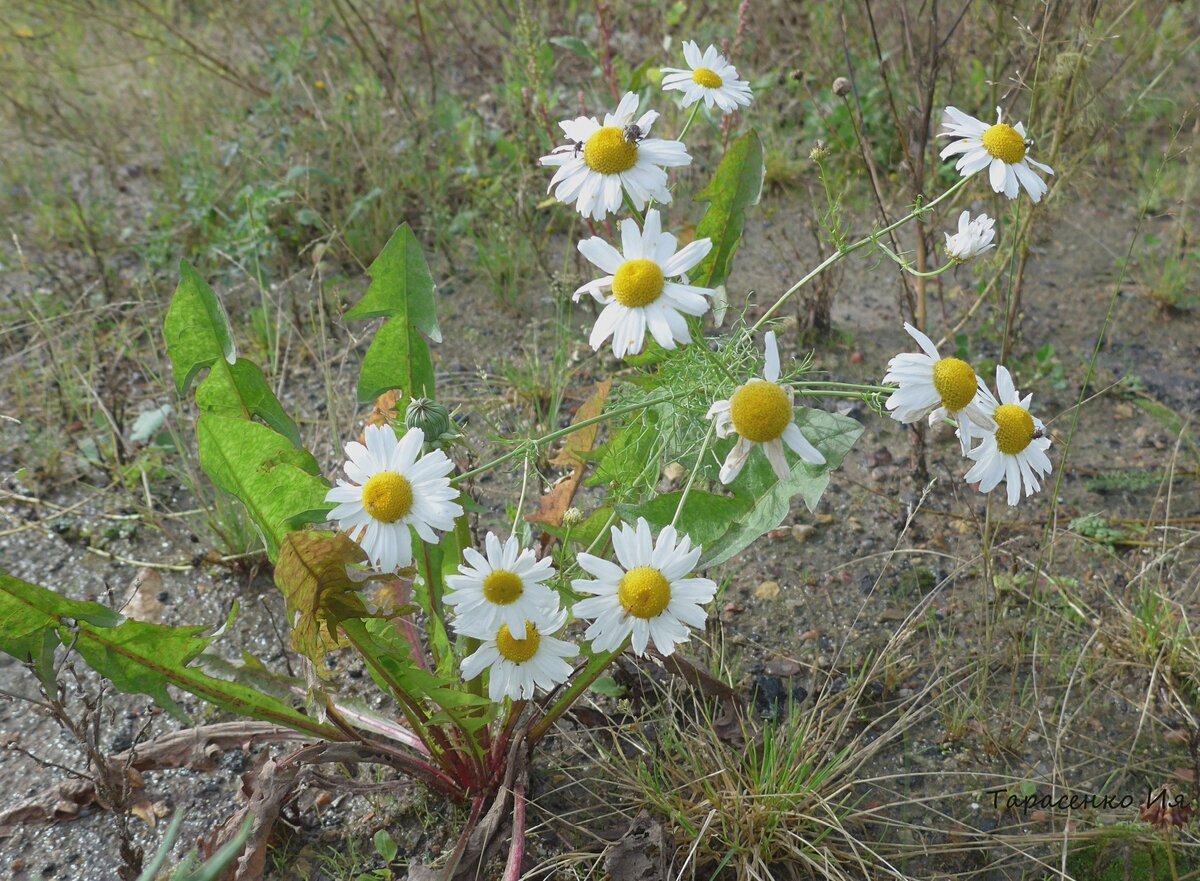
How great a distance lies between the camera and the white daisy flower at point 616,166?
1.48 metres

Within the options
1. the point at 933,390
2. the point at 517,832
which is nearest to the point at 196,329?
the point at 517,832

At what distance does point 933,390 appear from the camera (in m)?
1.35

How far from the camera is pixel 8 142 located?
158 inches

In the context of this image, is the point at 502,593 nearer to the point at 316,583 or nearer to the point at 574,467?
the point at 316,583

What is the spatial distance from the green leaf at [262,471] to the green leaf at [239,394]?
169 millimetres

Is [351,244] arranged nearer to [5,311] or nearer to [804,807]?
[5,311]

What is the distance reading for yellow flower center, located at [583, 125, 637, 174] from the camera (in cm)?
149

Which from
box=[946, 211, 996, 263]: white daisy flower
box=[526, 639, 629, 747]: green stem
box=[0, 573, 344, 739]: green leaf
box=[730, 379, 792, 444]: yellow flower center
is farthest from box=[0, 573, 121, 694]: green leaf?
box=[946, 211, 996, 263]: white daisy flower

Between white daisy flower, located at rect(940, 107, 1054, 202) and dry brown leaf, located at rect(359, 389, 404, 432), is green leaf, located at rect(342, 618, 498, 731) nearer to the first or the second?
dry brown leaf, located at rect(359, 389, 404, 432)

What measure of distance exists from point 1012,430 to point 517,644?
0.77 m

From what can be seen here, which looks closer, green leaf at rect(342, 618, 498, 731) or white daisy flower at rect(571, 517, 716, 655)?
white daisy flower at rect(571, 517, 716, 655)

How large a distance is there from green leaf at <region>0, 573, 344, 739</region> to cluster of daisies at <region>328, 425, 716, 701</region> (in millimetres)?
419

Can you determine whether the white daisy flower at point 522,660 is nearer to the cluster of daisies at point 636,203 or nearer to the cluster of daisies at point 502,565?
the cluster of daisies at point 502,565

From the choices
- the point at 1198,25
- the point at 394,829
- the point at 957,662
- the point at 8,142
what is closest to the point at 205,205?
the point at 8,142
